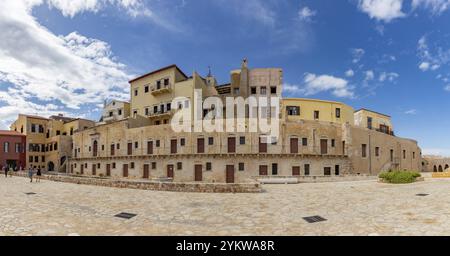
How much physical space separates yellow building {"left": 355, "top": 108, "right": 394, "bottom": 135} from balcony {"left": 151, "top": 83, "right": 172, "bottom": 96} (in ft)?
113

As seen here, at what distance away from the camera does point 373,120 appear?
156 ft

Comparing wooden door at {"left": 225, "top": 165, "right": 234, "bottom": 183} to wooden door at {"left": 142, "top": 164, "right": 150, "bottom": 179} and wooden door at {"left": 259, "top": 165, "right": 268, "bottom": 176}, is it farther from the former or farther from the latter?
wooden door at {"left": 142, "top": 164, "right": 150, "bottom": 179}

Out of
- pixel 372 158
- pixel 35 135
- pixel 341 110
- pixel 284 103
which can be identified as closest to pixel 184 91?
pixel 284 103

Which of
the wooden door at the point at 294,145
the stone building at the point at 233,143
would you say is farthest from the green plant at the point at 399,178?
the wooden door at the point at 294,145

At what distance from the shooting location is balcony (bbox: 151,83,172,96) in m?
40.9

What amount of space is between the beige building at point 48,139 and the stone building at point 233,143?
5326mm

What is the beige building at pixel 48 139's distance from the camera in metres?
53.6

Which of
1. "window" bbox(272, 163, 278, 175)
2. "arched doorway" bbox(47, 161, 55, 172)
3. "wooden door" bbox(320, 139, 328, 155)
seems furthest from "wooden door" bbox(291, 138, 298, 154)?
"arched doorway" bbox(47, 161, 55, 172)

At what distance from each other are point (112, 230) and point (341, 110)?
4008 cm

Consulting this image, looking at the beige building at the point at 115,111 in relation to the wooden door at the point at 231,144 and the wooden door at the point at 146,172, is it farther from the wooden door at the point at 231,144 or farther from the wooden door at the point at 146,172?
the wooden door at the point at 231,144
